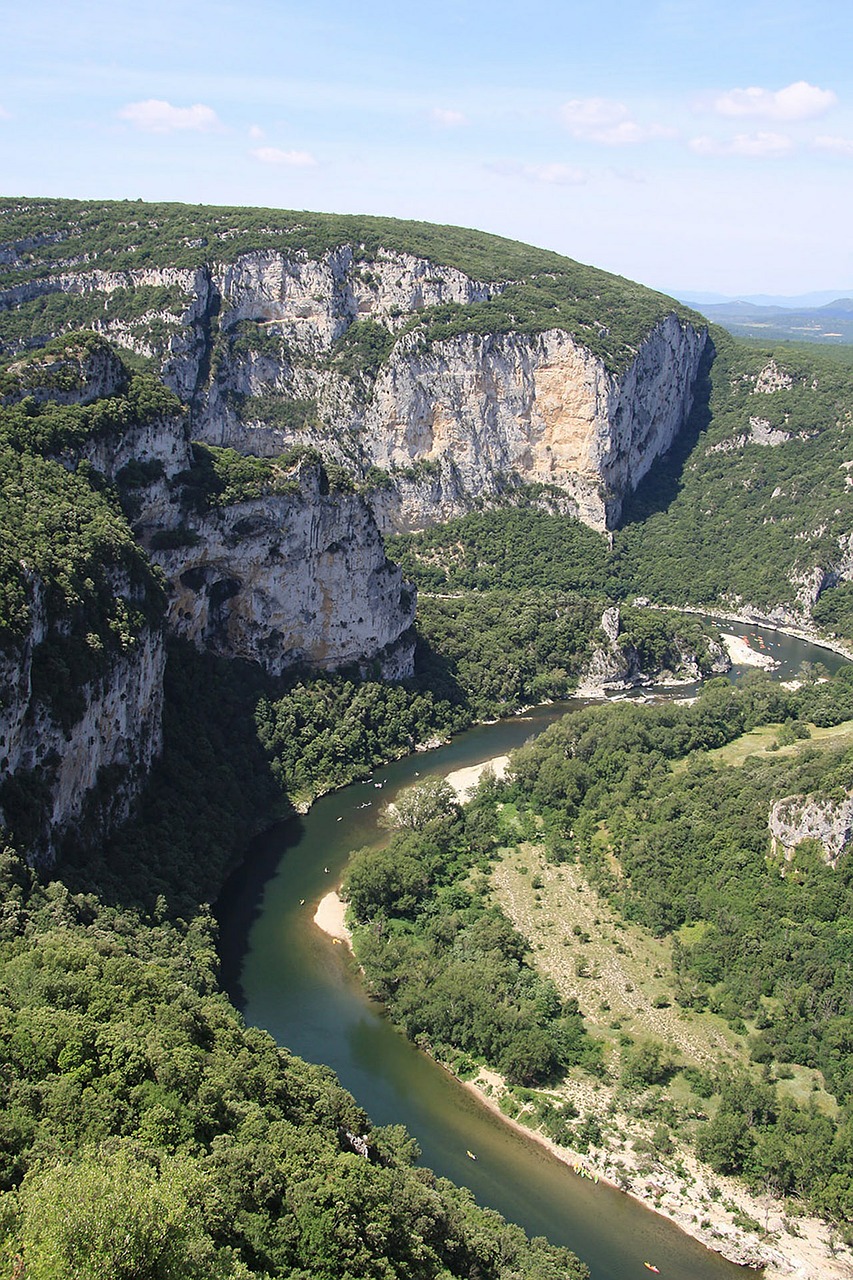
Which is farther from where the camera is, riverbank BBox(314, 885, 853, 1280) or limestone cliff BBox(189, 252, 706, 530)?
limestone cliff BBox(189, 252, 706, 530)

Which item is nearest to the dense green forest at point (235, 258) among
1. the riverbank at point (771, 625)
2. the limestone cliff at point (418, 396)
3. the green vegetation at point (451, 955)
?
the limestone cliff at point (418, 396)

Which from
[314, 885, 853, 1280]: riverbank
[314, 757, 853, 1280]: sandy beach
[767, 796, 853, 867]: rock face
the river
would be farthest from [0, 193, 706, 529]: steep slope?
[314, 757, 853, 1280]: sandy beach

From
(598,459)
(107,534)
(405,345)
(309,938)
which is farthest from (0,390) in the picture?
(598,459)

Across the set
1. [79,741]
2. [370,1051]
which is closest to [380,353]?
[79,741]

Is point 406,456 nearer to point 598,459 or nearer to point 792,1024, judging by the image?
point 598,459

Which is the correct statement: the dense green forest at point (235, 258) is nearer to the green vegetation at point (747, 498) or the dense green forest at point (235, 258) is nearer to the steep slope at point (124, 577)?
the green vegetation at point (747, 498)

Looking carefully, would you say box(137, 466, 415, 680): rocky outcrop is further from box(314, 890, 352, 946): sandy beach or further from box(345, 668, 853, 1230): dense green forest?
box(314, 890, 352, 946): sandy beach
